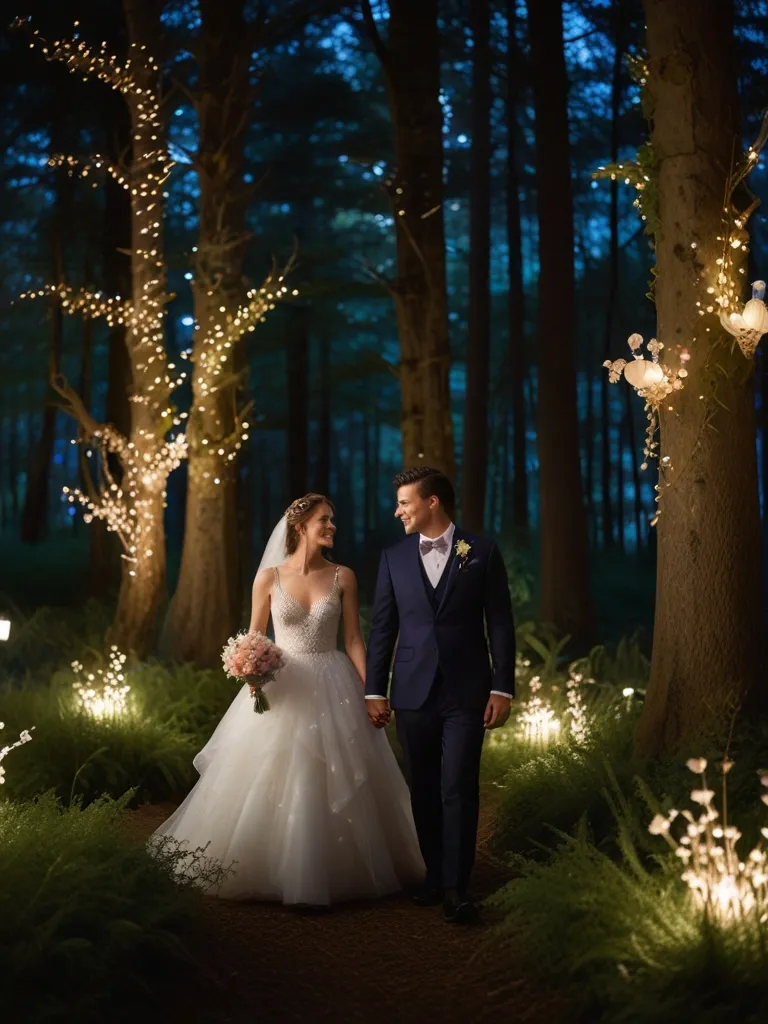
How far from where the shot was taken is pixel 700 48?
26.7 feet

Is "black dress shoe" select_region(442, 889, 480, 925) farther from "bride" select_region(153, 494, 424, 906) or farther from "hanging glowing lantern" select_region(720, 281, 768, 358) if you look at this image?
"hanging glowing lantern" select_region(720, 281, 768, 358)

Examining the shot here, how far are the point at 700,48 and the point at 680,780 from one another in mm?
4598

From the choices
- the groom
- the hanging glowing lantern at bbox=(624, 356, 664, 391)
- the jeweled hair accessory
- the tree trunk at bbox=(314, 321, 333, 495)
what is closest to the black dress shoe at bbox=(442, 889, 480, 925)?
the groom

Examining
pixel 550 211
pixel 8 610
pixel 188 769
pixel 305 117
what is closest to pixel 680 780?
pixel 188 769

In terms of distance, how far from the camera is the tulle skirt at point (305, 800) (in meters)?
7.15

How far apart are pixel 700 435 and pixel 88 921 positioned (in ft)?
15.5

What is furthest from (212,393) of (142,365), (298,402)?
(298,402)

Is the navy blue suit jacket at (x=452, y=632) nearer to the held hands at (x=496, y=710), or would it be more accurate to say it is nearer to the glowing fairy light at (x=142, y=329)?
the held hands at (x=496, y=710)

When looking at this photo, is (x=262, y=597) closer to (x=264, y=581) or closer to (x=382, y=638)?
(x=264, y=581)

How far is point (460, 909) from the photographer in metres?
6.55

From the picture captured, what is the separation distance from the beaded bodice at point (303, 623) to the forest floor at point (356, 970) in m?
1.56

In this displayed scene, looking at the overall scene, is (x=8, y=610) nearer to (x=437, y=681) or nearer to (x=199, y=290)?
(x=199, y=290)

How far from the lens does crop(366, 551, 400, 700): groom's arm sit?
23.0 feet

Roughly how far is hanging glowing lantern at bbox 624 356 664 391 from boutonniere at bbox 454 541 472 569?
184 cm
